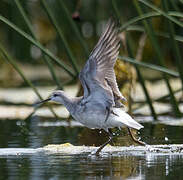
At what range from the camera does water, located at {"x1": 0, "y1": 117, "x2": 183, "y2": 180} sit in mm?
5402

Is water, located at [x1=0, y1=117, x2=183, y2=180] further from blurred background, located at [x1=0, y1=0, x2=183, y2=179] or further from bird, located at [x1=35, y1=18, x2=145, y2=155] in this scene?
bird, located at [x1=35, y1=18, x2=145, y2=155]

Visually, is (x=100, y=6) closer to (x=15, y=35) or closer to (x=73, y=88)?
(x=15, y=35)

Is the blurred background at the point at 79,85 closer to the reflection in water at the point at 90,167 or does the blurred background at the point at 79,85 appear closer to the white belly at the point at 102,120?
the reflection in water at the point at 90,167

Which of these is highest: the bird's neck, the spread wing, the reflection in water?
the spread wing

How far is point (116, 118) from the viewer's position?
6.92 meters

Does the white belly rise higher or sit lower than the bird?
lower

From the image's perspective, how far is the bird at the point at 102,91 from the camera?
6.59 metres

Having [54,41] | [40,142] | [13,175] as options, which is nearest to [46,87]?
[54,41]

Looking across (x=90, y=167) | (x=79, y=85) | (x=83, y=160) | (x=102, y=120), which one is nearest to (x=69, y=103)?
(x=102, y=120)

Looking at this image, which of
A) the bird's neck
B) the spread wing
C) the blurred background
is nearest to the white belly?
the bird's neck

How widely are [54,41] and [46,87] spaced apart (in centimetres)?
365

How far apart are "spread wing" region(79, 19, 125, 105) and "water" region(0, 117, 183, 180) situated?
69 cm

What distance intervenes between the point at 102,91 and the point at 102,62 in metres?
0.32

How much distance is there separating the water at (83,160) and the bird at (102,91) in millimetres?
392
